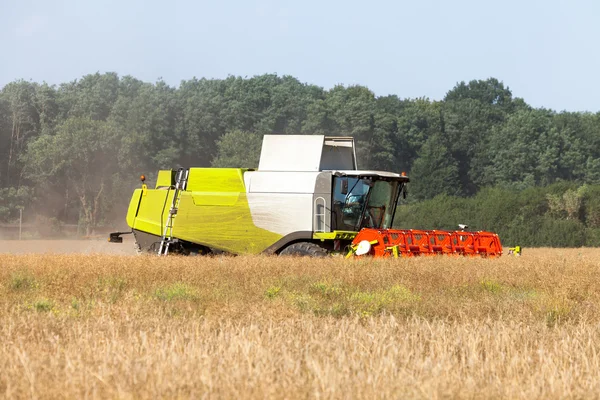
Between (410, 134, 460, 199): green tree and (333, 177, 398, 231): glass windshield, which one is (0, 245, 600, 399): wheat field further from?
(410, 134, 460, 199): green tree

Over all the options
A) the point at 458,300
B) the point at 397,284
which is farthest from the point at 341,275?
the point at 458,300

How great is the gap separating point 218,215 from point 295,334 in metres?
12.1

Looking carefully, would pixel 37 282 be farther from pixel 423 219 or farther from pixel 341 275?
pixel 423 219

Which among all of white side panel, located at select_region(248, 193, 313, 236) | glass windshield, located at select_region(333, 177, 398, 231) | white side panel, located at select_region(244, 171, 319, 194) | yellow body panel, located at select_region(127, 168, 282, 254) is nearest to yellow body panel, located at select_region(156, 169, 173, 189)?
yellow body panel, located at select_region(127, 168, 282, 254)

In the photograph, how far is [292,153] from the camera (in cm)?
2006

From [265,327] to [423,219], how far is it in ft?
135

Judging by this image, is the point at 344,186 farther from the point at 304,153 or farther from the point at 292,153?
the point at 292,153

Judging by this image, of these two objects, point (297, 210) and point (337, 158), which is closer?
point (297, 210)

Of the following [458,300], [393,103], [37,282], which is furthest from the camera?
[393,103]

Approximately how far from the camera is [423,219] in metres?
49.0

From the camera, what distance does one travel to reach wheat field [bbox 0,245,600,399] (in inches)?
236

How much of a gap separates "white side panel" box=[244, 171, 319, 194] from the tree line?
34718 millimetres

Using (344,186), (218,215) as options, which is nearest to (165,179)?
(218,215)

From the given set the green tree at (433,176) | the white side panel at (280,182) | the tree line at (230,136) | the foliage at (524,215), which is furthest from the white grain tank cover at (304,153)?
the green tree at (433,176)
